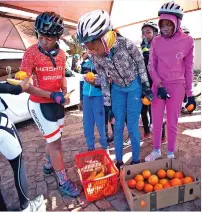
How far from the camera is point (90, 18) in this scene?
2.61 metres

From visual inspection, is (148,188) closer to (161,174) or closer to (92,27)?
Answer: (161,174)

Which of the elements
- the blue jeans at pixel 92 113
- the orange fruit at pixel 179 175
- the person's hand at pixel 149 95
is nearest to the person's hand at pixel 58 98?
the blue jeans at pixel 92 113

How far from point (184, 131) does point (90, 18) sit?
344cm

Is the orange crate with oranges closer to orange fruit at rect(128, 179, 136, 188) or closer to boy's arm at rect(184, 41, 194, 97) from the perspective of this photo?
orange fruit at rect(128, 179, 136, 188)

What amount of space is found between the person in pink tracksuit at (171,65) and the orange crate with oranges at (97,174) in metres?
1.06

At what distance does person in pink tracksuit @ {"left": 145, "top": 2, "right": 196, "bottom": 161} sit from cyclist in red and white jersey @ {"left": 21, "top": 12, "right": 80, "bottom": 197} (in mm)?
1313

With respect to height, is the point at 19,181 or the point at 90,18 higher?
the point at 90,18

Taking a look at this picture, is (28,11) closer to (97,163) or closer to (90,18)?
(90,18)

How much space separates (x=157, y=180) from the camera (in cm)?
292

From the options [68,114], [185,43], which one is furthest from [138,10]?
[185,43]

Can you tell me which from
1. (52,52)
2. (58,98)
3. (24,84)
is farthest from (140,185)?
(52,52)

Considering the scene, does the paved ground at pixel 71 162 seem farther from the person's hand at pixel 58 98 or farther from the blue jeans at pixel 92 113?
the person's hand at pixel 58 98

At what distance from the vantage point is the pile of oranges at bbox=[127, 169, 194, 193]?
279 centimetres

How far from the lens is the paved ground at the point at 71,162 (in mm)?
2861
